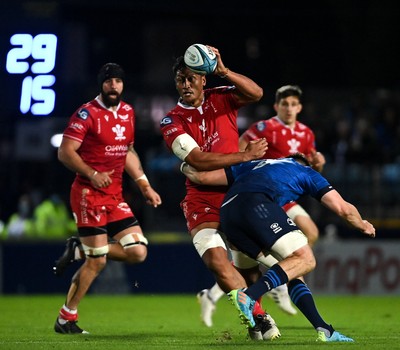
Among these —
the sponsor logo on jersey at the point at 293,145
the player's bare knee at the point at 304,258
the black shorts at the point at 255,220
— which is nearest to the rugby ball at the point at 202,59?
the black shorts at the point at 255,220

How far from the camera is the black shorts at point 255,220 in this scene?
26.6 feet

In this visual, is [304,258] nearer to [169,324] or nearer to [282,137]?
[169,324]

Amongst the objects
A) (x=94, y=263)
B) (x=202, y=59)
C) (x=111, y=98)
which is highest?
(x=202, y=59)

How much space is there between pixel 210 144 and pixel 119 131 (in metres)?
1.38

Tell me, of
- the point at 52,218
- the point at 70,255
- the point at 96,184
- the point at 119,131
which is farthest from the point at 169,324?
the point at 52,218

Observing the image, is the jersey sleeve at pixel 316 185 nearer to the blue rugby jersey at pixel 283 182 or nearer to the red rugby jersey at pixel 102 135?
the blue rugby jersey at pixel 283 182

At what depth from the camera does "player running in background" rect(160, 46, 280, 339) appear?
879 cm

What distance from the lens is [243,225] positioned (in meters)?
8.20

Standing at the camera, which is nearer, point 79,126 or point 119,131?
point 79,126

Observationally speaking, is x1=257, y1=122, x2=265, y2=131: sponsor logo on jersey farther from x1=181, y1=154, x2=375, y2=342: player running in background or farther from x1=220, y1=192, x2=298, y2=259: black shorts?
x1=220, y1=192, x2=298, y2=259: black shorts

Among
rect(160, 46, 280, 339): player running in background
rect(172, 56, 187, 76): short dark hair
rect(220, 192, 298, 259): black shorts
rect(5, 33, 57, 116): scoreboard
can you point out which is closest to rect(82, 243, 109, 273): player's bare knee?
rect(160, 46, 280, 339): player running in background

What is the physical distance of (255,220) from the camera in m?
8.09

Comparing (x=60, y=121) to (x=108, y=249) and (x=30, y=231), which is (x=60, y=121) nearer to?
(x=30, y=231)

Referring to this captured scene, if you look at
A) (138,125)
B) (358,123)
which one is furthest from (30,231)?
(358,123)
